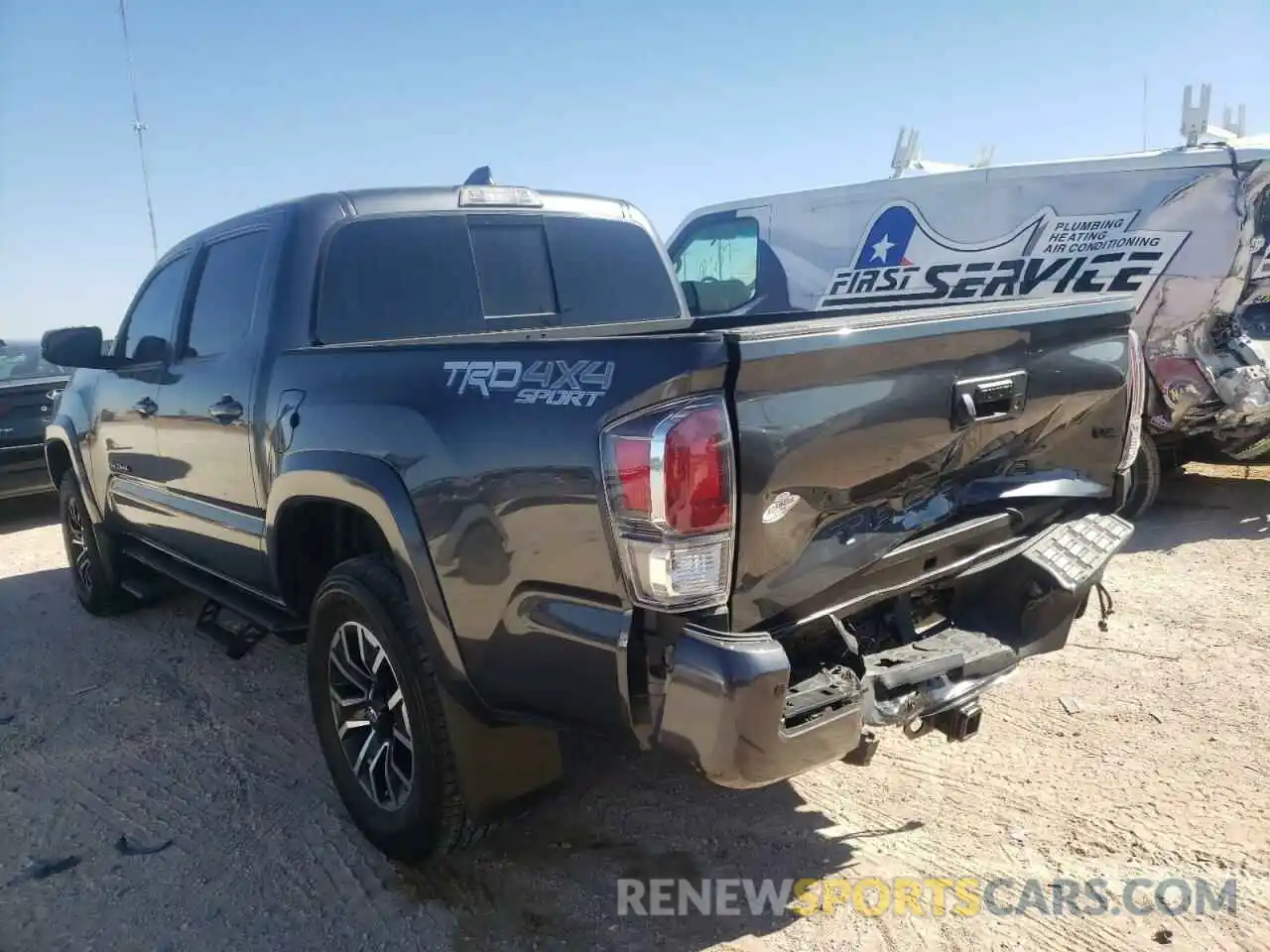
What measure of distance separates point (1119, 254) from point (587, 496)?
5754mm

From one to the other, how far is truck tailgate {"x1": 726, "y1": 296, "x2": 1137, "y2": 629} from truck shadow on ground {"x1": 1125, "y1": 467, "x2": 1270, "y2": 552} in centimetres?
349

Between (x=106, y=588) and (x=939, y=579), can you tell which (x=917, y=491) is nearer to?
(x=939, y=579)

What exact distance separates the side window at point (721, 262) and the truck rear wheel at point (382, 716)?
19.2ft

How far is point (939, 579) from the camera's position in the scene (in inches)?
104

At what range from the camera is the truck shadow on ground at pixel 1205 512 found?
6.02 m

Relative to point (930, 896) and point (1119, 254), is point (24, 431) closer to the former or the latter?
point (930, 896)

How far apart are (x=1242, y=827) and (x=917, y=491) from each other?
5.11 feet

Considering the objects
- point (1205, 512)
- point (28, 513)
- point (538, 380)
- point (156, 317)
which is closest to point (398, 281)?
point (538, 380)

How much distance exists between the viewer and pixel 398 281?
11.1 ft

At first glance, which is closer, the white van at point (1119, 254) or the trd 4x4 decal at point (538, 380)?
the trd 4x4 decal at point (538, 380)

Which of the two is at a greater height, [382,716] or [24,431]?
[24,431]

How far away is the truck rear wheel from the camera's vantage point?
2572 millimetres

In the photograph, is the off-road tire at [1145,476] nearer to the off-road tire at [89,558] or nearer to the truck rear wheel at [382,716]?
the truck rear wheel at [382,716]

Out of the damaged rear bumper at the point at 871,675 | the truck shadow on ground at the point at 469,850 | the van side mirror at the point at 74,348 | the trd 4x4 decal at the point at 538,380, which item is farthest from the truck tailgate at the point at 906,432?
the van side mirror at the point at 74,348
